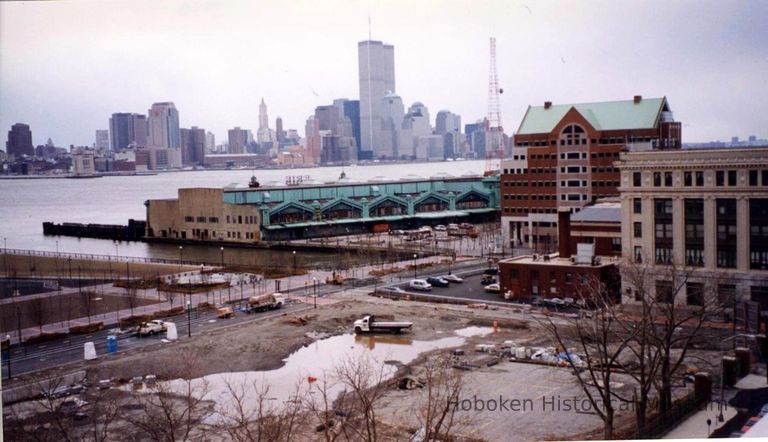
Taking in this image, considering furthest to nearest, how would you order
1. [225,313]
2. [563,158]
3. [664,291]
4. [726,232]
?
[563,158] < [225,313] < [726,232] < [664,291]

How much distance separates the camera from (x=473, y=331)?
8.46m

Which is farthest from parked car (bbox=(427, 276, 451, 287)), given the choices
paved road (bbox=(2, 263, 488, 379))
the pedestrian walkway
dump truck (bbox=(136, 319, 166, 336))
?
dump truck (bbox=(136, 319, 166, 336))

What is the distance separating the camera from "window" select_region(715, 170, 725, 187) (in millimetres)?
8461

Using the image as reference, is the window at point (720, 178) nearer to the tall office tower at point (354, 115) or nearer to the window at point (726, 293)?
the window at point (726, 293)

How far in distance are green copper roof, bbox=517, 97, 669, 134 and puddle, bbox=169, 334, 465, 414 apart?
346 inches

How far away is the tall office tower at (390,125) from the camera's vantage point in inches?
408

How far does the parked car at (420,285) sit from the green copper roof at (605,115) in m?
6.39

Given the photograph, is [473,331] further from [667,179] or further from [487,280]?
[487,280]

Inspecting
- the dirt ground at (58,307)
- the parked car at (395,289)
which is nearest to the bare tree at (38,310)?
the dirt ground at (58,307)

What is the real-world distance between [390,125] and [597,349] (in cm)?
641

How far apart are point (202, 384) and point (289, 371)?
0.78 m

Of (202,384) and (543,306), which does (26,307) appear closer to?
(202,384)

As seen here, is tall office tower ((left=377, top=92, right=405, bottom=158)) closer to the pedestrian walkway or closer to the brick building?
the pedestrian walkway

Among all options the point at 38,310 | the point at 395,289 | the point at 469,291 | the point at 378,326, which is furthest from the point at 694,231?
the point at 38,310
